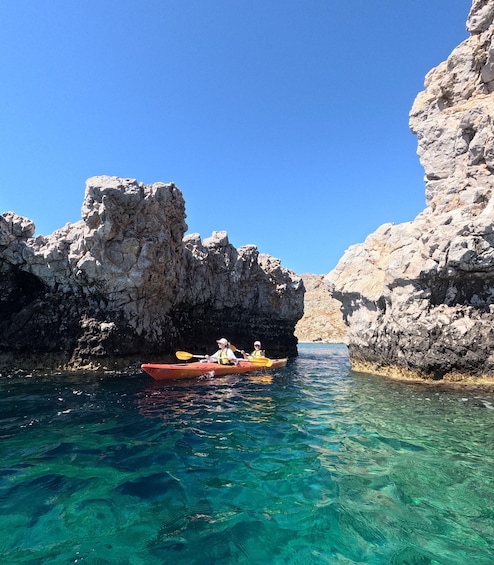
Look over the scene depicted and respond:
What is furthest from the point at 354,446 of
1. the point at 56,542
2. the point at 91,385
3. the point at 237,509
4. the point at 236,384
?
the point at 91,385

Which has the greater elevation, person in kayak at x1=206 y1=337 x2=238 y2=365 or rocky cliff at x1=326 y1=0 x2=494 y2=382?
rocky cliff at x1=326 y1=0 x2=494 y2=382

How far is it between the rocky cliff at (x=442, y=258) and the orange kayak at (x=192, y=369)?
7735 mm

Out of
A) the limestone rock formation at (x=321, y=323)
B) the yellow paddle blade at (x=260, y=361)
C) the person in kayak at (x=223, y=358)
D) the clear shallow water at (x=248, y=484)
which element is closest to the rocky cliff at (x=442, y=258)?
the clear shallow water at (x=248, y=484)

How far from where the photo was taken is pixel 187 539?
431cm

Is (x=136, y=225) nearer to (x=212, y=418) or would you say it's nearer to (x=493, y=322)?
(x=212, y=418)

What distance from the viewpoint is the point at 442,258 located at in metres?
15.8

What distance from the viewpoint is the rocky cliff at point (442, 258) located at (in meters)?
15.3

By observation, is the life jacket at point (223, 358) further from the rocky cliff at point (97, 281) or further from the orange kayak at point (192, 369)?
the rocky cliff at point (97, 281)

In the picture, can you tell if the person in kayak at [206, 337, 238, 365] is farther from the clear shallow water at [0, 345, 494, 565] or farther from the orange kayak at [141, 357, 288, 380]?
the clear shallow water at [0, 345, 494, 565]

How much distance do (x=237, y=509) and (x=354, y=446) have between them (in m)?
3.57

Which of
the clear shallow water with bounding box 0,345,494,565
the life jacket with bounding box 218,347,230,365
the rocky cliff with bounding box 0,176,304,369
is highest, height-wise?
the rocky cliff with bounding box 0,176,304,369

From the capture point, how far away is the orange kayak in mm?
16484

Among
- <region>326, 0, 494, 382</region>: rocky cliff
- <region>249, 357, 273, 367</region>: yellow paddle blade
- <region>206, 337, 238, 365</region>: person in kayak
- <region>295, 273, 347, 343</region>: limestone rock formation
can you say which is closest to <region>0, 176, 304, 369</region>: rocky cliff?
<region>206, 337, 238, 365</region>: person in kayak

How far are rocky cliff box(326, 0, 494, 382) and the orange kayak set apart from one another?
305 inches
